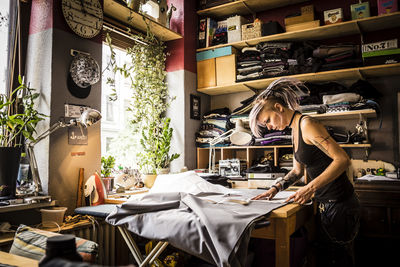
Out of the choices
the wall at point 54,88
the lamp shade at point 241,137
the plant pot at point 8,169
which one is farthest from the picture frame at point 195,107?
the plant pot at point 8,169

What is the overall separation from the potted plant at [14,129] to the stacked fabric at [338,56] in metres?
2.81

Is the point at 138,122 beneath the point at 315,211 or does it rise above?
above

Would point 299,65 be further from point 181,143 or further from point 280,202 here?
point 280,202

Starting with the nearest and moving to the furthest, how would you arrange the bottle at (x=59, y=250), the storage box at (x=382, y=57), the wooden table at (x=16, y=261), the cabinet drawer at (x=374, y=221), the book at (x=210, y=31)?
the bottle at (x=59, y=250) → the wooden table at (x=16, y=261) → the cabinet drawer at (x=374, y=221) → the storage box at (x=382, y=57) → the book at (x=210, y=31)

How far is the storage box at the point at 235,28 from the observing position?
393 cm

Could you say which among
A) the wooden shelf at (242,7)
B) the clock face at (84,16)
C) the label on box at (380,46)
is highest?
the wooden shelf at (242,7)

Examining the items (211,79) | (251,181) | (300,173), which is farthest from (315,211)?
(211,79)

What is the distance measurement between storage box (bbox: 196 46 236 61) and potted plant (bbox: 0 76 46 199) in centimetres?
224

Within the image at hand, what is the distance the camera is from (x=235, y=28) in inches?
157

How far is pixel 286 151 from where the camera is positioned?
3736 millimetres

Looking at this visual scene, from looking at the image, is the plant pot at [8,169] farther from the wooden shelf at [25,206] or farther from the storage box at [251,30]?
the storage box at [251,30]

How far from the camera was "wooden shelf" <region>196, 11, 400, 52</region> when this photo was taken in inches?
127

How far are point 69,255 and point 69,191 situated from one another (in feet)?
6.50

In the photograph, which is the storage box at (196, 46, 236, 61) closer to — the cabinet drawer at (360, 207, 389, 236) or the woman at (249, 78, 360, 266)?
the woman at (249, 78, 360, 266)
